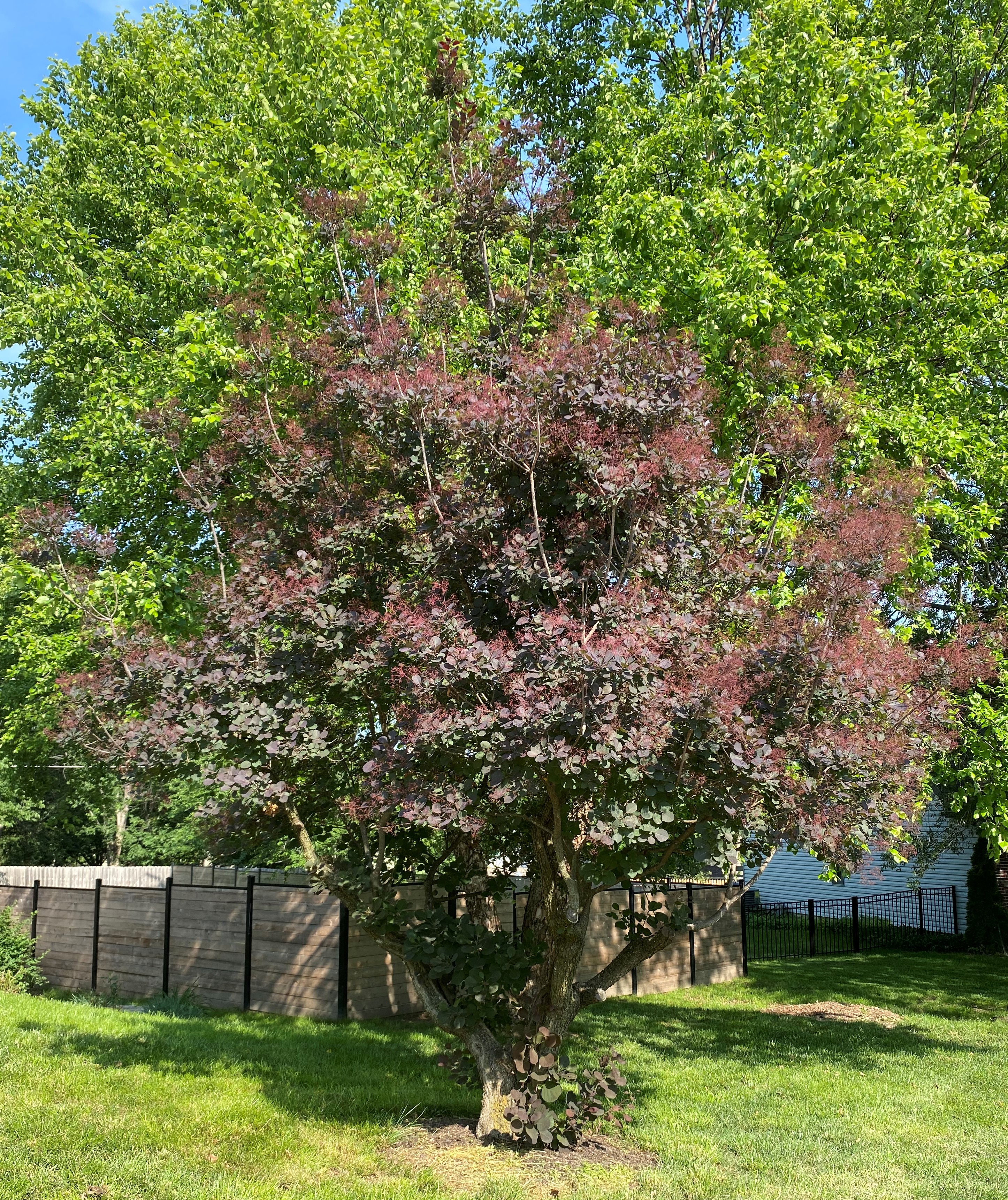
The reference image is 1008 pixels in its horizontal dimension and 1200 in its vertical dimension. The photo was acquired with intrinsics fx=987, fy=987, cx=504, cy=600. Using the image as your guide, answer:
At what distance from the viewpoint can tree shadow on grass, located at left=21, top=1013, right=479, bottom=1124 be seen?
23.1ft

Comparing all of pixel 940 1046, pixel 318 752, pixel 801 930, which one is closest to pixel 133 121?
pixel 318 752

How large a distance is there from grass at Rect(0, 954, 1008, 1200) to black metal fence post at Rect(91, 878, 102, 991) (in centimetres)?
219

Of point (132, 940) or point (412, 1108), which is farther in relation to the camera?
point (132, 940)

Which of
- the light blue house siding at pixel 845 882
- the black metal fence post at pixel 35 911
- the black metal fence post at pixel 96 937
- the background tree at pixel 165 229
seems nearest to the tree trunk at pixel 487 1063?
the background tree at pixel 165 229

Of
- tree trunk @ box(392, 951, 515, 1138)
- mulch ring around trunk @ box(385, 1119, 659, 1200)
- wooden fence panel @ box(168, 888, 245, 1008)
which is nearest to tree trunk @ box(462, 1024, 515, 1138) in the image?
tree trunk @ box(392, 951, 515, 1138)

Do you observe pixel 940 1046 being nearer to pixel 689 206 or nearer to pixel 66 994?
pixel 689 206

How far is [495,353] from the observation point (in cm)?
672

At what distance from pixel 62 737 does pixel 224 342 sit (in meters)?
5.06

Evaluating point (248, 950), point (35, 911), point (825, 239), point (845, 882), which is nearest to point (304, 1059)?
point (248, 950)

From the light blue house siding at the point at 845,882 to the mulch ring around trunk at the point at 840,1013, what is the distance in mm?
6932

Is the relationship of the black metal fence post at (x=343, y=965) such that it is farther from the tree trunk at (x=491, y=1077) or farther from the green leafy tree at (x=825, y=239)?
the green leafy tree at (x=825, y=239)

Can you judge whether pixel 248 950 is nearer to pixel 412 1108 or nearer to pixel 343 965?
pixel 343 965

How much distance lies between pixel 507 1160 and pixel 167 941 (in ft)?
25.5

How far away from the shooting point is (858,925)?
20.5 metres
